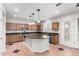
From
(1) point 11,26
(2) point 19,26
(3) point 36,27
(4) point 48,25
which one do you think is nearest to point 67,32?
(4) point 48,25

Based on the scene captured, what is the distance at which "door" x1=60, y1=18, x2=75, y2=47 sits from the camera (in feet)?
17.7

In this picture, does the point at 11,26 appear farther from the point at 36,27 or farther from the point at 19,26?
the point at 36,27

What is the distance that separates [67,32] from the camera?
232 inches

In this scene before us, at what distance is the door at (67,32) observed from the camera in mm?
5406

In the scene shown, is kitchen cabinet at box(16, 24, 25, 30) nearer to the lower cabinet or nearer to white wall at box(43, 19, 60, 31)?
the lower cabinet

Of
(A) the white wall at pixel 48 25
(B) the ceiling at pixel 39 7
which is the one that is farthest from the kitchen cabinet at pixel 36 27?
(B) the ceiling at pixel 39 7

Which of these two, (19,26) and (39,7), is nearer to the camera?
(39,7)

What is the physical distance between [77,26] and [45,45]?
2460 mm

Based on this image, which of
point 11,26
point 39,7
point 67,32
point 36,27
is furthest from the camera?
point 36,27

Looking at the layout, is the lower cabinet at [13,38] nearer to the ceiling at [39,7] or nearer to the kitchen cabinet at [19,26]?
the kitchen cabinet at [19,26]

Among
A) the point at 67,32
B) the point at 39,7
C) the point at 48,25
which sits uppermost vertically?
the point at 39,7

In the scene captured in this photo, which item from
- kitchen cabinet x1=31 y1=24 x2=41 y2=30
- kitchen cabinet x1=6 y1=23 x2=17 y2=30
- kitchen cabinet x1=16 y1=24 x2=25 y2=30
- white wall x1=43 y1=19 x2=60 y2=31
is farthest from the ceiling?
kitchen cabinet x1=31 y1=24 x2=41 y2=30

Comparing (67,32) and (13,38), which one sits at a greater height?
(67,32)

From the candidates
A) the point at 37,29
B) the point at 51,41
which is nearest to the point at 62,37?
the point at 51,41
